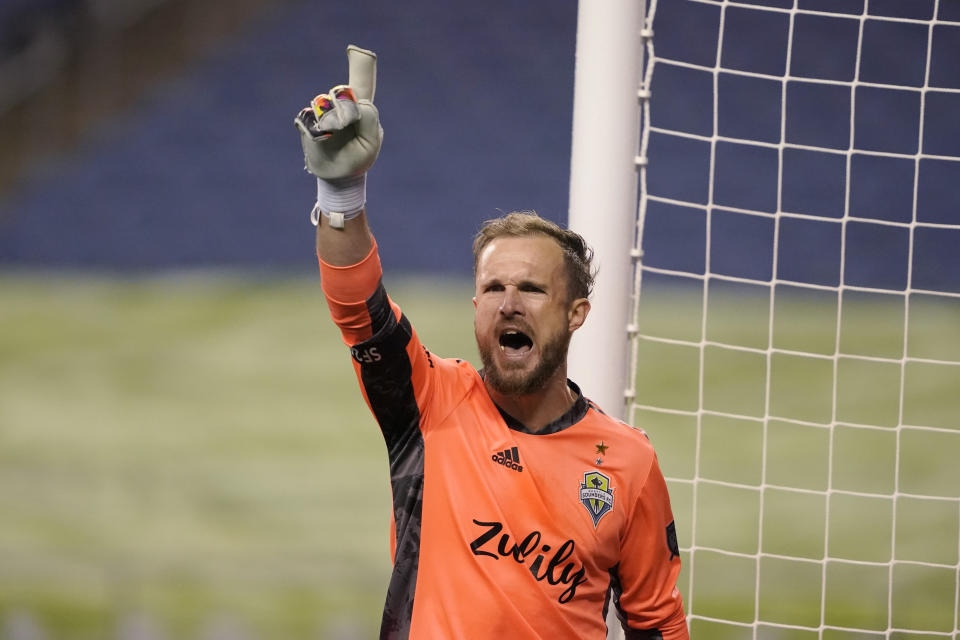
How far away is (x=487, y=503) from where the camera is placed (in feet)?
5.31

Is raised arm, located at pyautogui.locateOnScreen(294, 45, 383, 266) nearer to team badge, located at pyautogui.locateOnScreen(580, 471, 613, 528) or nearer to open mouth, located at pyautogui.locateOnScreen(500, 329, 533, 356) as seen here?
open mouth, located at pyautogui.locateOnScreen(500, 329, 533, 356)

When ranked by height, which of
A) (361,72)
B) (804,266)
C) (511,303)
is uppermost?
(361,72)

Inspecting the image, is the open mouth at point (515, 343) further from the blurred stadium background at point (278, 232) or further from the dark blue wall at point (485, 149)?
the dark blue wall at point (485, 149)

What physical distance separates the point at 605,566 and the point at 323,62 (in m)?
6.15

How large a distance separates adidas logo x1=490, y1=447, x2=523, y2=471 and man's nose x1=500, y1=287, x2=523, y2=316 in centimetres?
23

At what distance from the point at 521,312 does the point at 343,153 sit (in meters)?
0.38

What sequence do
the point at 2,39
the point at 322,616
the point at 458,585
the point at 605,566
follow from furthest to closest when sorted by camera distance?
the point at 2,39
the point at 322,616
the point at 605,566
the point at 458,585

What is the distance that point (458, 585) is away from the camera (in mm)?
1589

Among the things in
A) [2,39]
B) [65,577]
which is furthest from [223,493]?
[2,39]

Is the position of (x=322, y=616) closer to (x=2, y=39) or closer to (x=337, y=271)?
(x=337, y=271)

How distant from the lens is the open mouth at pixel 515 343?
1633mm

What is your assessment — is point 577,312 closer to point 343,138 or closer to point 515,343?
point 515,343

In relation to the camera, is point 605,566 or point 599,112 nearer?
point 605,566

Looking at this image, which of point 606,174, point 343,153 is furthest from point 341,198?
point 606,174
